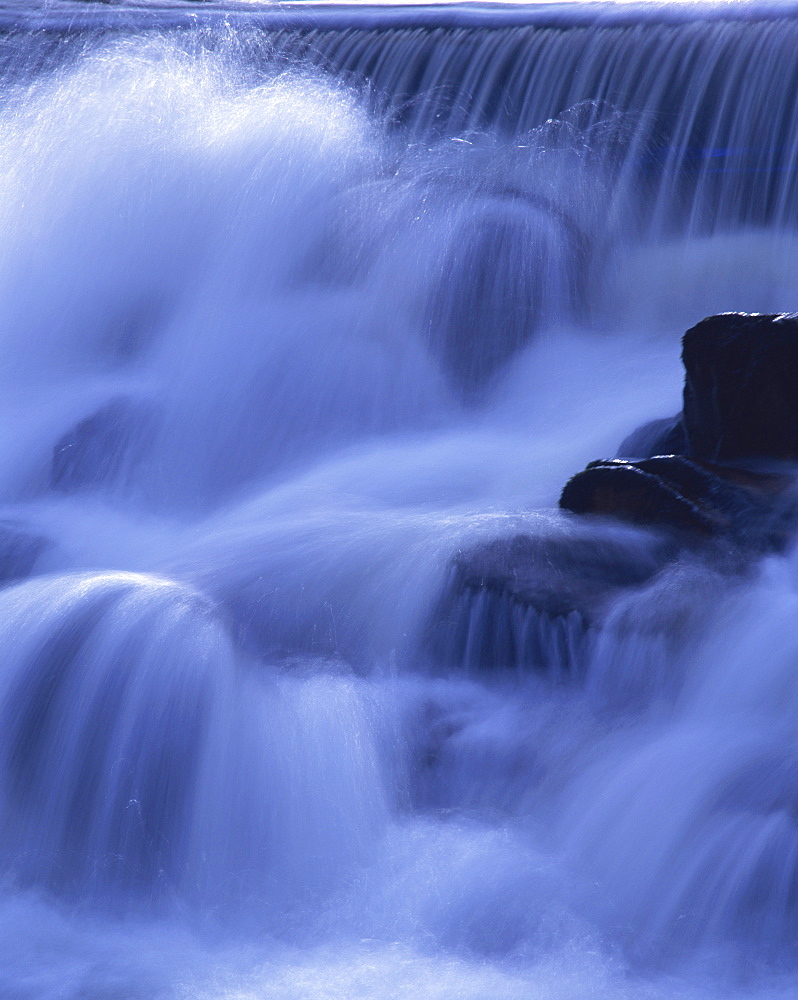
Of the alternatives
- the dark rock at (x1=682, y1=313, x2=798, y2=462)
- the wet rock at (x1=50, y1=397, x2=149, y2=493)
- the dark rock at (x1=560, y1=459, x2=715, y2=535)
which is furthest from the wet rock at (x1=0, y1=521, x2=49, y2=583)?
the dark rock at (x1=682, y1=313, x2=798, y2=462)

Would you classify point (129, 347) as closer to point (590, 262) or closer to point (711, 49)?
point (590, 262)

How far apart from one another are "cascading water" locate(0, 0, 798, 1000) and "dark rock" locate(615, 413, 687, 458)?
0.25m

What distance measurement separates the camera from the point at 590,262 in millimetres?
7125

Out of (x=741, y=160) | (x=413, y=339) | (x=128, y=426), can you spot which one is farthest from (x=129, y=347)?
(x=741, y=160)

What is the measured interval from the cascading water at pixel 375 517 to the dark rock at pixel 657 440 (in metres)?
0.25

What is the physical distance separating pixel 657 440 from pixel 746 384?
0.73 meters

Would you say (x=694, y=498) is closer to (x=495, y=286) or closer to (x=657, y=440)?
(x=657, y=440)

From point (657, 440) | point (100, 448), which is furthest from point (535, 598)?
point (100, 448)

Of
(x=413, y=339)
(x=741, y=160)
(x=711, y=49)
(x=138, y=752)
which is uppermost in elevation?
(x=711, y=49)

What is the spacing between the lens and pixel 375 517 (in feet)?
16.3

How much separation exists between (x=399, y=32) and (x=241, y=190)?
7.38 feet

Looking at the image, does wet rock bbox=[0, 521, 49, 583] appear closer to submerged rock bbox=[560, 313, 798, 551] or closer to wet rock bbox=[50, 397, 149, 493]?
wet rock bbox=[50, 397, 149, 493]

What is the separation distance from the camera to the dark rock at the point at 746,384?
176 inches

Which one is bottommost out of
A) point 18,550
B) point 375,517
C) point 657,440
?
point 18,550
